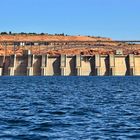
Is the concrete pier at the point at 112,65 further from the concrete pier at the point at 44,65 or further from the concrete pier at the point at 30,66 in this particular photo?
the concrete pier at the point at 30,66

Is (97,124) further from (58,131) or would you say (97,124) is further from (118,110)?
(118,110)

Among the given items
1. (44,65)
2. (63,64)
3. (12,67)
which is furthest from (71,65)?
(12,67)

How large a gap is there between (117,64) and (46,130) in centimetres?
13613

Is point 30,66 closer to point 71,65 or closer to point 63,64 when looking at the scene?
point 63,64

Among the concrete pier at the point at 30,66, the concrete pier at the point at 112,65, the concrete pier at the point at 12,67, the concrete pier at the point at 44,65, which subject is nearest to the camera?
the concrete pier at the point at 112,65

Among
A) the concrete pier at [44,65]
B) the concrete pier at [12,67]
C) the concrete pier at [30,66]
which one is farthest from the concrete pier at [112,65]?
the concrete pier at [12,67]

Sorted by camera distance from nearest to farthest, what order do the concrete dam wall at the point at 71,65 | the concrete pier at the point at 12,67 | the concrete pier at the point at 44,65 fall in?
the concrete dam wall at the point at 71,65
the concrete pier at the point at 44,65
the concrete pier at the point at 12,67

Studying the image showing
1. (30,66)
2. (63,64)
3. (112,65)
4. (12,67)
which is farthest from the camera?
(30,66)

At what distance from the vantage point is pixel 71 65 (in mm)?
159250

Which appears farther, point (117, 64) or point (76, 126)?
point (117, 64)

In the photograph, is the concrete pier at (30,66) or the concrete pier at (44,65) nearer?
the concrete pier at (44,65)

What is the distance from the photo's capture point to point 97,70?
154 meters

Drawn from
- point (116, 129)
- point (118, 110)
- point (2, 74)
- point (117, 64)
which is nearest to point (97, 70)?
point (117, 64)

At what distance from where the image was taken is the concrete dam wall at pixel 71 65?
15450cm
